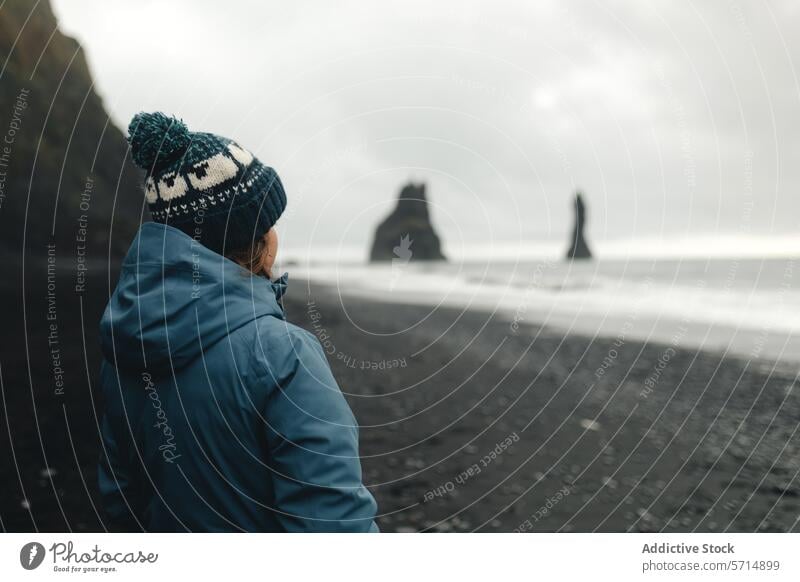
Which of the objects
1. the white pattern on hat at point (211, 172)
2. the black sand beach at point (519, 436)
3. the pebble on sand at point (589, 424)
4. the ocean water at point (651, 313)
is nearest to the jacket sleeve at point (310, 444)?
the white pattern on hat at point (211, 172)

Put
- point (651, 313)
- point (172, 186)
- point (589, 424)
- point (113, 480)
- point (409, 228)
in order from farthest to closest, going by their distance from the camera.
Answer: point (409, 228) < point (651, 313) < point (589, 424) < point (113, 480) < point (172, 186)

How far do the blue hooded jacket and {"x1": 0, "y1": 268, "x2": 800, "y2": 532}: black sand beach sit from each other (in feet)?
8.75

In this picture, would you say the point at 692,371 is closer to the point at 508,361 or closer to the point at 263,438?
the point at 508,361

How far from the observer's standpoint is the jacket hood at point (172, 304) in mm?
1293

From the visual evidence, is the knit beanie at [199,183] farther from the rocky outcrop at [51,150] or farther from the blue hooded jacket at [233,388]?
the rocky outcrop at [51,150]

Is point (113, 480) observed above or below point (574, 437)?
above

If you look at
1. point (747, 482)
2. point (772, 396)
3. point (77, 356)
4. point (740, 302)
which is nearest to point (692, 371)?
point (772, 396)

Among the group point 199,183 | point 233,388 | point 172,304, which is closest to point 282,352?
point 233,388

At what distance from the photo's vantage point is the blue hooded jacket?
1.27 meters

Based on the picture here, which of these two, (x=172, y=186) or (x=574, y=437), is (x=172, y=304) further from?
(x=574, y=437)

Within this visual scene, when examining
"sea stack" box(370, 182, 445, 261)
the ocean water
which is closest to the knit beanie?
the ocean water

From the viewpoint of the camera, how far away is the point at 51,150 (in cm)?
1638

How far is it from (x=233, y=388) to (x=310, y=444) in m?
0.21

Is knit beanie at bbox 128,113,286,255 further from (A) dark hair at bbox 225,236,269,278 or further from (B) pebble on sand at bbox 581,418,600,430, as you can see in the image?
(B) pebble on sand at bbox 581,418,600,430
